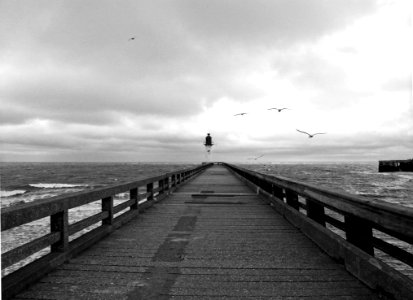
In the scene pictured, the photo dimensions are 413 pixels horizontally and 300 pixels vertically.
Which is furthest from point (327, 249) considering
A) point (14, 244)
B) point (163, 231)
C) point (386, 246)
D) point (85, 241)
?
point (14, 244)

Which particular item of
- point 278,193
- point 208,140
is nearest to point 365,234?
point 278,193

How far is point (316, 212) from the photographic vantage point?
638 centimetres

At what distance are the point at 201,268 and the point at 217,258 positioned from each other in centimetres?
53

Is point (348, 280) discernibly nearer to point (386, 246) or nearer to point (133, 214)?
point (386, 246)

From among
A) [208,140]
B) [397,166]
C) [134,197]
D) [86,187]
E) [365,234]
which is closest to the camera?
[365,234]

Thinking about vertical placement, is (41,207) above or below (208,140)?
below

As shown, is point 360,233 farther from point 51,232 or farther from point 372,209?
point 51,232

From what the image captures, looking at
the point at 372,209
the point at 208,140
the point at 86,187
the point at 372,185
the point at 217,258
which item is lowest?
the point at 372,185

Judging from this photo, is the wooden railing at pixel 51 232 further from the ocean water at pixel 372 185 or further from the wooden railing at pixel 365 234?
the ocean water at pixel 372 185

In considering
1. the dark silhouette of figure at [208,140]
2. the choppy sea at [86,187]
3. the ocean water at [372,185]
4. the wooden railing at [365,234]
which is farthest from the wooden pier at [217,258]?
the dark silhouette of figure at [208,140]

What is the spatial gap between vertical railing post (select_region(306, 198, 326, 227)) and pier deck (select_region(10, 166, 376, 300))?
0.46m

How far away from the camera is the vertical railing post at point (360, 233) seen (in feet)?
14.0

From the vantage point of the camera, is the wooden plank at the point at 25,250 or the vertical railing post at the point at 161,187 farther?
the vertical railing post at the point at 161,187

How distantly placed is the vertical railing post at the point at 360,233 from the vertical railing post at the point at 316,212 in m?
1.57
